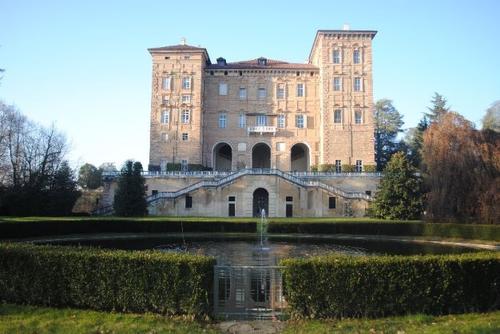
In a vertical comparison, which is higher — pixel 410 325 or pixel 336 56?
pixel 336 56

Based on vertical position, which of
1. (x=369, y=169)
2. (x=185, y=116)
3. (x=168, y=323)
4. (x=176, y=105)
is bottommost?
(x=168, y=323)

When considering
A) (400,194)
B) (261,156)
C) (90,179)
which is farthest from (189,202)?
(90,179)

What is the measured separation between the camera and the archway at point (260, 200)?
45.5 m

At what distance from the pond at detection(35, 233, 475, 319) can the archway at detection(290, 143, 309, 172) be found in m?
28.2

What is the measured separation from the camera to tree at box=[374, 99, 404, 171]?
65000mm

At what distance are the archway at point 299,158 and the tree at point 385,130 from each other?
12951 millimetres

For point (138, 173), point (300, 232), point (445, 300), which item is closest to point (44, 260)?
point (445, 300)

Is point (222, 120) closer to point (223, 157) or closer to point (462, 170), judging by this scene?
point (223, 157)

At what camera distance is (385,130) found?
6738 centimetres

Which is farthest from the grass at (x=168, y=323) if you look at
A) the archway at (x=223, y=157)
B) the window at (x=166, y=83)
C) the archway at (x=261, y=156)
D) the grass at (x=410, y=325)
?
the archway at (x=261, y=156)

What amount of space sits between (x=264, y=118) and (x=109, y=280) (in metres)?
48.4

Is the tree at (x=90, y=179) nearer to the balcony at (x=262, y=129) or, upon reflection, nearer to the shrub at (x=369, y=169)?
the balcony at (x=262, y=129)

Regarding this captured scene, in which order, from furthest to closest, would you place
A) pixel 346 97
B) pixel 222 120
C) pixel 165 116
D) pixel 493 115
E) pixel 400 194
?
1. pixel 222 120
2. pixel 165 116
3. pixel 346 97
4. pixel 493 115
5. pixel 400 194

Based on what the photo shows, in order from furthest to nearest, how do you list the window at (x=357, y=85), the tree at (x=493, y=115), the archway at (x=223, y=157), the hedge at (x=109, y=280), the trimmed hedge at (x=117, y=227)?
the archway at (x=223, y=157)
the window at (x=357, y=85)
the tree at (x=493, y=115)
the trimmed hedge at (x=117, y=227)
the hedge at (x=109, y=280)
